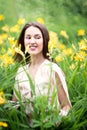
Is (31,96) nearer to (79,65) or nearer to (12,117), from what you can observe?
(12,117)

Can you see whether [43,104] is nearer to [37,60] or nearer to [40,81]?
[40,81]

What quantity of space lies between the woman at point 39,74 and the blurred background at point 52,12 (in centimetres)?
523

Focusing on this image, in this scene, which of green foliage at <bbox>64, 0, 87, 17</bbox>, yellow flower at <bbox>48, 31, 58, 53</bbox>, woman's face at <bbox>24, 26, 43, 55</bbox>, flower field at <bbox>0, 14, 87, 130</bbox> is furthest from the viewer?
green foliage at <bbox>64, 0, 87, 17</bbox>

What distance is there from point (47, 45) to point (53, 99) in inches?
20.0

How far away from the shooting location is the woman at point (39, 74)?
3221mm

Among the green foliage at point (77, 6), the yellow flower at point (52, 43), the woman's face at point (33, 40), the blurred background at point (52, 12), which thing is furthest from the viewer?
the green foliage at point (77, 6)

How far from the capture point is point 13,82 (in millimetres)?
3213

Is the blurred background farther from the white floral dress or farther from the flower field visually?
Result: the white floral dress

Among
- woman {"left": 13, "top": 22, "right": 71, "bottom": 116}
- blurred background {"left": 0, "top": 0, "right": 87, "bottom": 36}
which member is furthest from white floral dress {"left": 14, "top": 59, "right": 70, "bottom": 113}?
blurred background {"left": 0, "top": 0, "right": 87, "bottom": 36}

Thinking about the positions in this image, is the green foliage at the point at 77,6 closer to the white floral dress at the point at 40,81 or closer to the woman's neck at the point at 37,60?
the woman's neck at the point at 37,60

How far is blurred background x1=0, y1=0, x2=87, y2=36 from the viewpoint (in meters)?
9.12

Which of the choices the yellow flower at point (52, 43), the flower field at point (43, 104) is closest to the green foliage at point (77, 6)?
the yellow flower at point (52, 43)

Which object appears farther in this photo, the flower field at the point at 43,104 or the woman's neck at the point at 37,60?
the woman's neck at the point at 37,60

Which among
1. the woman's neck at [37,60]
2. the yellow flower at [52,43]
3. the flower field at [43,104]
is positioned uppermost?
the yellow flower at [52,43]
